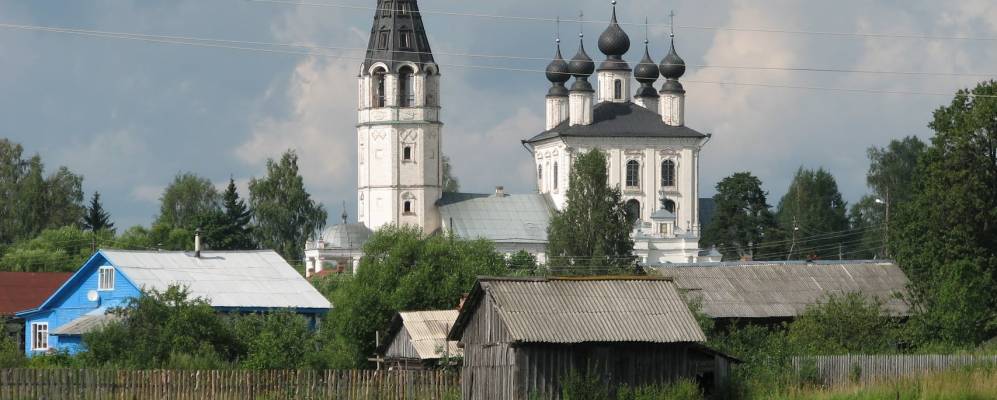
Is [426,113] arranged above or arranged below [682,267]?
above

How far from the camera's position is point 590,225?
6969 cm

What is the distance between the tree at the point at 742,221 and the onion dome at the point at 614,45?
7973 millimetres

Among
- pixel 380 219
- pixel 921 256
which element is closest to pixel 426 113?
pixel 380 219

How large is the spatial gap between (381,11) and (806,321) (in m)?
42.6

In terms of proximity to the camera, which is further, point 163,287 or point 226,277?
point 226,277

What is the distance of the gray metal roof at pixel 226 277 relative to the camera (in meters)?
45.7

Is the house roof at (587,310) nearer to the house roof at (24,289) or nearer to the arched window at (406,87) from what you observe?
the house roof at (24,289)

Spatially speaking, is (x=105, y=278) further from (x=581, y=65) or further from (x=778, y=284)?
(x=581, y=65)

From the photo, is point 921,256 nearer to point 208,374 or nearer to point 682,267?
point 682,267

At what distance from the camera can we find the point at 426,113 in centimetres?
8338

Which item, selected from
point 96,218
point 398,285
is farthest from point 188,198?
point 398,285

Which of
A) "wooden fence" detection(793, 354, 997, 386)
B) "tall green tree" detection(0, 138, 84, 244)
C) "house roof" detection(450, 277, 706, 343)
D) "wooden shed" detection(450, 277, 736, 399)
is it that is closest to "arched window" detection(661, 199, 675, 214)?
"tall green tree" detection(0, 138, 84, 244)

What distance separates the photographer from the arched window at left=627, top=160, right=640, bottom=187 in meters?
86.3

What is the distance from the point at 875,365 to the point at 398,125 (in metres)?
48.6
